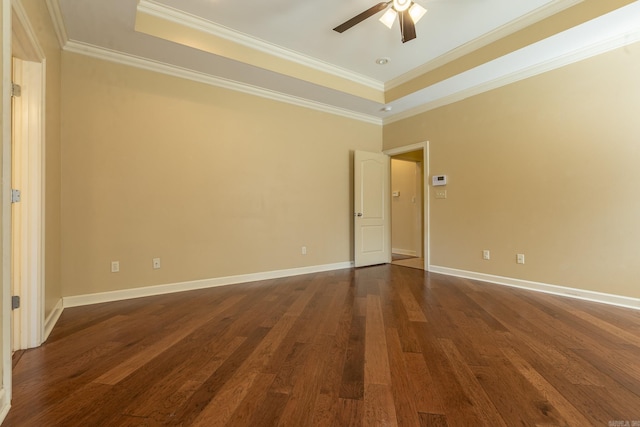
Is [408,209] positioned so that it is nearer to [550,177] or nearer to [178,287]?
[550,177]

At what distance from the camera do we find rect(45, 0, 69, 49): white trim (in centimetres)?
233

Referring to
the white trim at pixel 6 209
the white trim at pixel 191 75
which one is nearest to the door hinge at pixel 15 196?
the white trim at pixel 6 209

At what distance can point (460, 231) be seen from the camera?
4.24 m

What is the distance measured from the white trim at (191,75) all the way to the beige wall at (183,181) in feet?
0.23

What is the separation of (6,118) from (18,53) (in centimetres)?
96

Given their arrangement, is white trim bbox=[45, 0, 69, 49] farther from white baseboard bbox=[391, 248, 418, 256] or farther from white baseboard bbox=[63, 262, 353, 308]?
white baseboard bbox=[391, 248, 418, 256]

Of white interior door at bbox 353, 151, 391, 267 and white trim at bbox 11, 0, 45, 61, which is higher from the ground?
white trim at bbox 11, 0, 45, 61

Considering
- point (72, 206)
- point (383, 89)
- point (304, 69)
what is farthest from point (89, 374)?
point (383, 89)

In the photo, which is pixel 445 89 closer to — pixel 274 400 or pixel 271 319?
pixel 271 319

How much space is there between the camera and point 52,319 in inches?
93.8

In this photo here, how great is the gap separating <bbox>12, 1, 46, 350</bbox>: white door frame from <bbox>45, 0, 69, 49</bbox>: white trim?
591 mm

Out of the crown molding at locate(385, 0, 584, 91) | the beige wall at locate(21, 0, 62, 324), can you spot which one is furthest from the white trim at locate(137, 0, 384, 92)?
the beige wall at locate(21, 0, 62, 324)

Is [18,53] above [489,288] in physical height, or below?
above

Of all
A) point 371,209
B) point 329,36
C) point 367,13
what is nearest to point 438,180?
point 371,209
